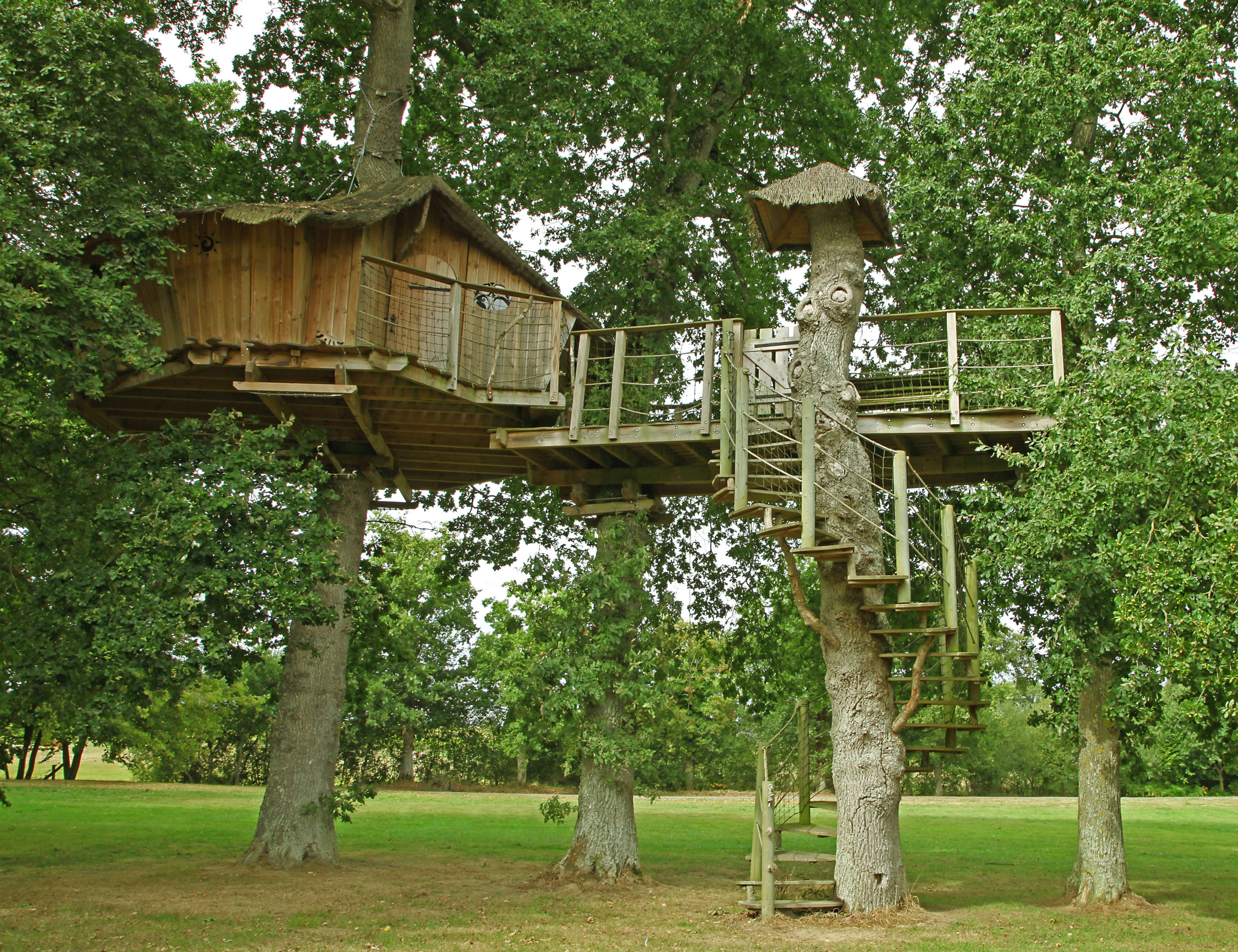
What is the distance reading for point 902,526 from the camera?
11039 mm

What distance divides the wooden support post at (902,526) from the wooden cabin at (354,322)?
14.6 feet

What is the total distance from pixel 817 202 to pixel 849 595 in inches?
192

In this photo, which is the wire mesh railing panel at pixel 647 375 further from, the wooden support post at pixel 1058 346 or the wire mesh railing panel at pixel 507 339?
the wooden support post at pixel 1058 346

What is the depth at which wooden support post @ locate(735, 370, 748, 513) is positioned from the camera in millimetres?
11328

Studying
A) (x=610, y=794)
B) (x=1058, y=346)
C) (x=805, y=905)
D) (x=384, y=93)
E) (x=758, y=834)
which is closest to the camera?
(x=805, y=905)

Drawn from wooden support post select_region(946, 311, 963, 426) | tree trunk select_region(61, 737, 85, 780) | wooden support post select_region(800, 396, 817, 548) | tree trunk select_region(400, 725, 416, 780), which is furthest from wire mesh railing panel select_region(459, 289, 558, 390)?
tree trunk select_region(400, 725, 416, 780)

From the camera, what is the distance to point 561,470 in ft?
49.6

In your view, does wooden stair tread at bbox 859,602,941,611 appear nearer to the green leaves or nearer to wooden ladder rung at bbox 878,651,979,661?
wooden ladder rung at bbox 878,651,979,661

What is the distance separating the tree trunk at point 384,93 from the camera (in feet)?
55.0

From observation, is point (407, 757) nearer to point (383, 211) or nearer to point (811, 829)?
point (811, 829)

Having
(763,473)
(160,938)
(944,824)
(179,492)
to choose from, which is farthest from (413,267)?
(944,824)

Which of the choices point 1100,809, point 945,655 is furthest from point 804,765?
point 945,655

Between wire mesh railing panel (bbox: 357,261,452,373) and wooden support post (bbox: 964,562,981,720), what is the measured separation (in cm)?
691

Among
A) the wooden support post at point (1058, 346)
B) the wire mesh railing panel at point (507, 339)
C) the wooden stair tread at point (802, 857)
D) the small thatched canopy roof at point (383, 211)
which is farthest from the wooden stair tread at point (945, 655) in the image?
the small thatched canopy roof at point (383, 211)
